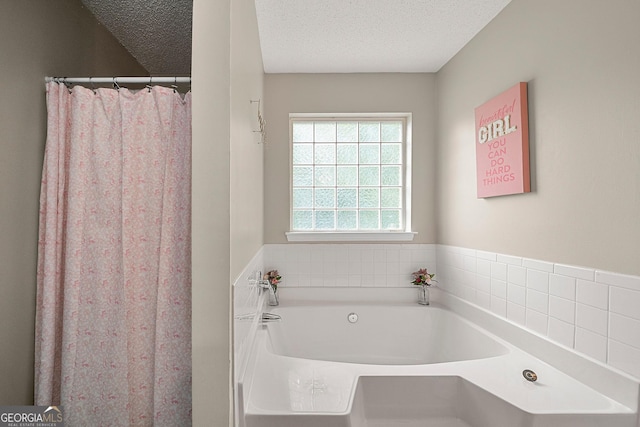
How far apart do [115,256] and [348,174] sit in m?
2.03

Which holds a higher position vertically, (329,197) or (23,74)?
(23,74)

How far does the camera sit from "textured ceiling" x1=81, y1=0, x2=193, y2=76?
7.08 feet

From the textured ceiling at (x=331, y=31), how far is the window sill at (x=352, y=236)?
52.8 inches

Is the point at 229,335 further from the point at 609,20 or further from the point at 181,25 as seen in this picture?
the point at 181,25

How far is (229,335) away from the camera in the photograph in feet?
4.21

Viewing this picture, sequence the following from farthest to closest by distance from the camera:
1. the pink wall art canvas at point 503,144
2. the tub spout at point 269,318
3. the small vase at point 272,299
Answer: the small vase at point 272,299
the tub spout at point 269,318
the pink wall art canvas at point 503,144

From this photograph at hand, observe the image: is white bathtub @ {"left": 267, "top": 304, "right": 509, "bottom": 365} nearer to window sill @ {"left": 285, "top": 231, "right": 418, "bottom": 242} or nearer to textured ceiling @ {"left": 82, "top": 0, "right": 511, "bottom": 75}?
window sill @ {"left": 285, "top": 231, "right": 418, "bottom": 242}

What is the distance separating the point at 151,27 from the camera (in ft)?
7.98

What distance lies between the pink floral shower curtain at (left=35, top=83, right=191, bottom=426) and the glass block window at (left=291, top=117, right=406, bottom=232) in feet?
5.40

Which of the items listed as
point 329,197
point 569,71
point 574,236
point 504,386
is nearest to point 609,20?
point 569,71

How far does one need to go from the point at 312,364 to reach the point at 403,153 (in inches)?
80.0

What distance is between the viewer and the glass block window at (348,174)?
3.16 metres

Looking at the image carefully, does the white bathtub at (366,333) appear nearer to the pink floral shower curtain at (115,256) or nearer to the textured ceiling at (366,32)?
the pink floral shower curtain at (115,256)

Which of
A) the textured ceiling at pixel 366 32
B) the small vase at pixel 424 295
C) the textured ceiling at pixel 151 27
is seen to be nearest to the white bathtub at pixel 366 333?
the small vase at pixel 424 295
